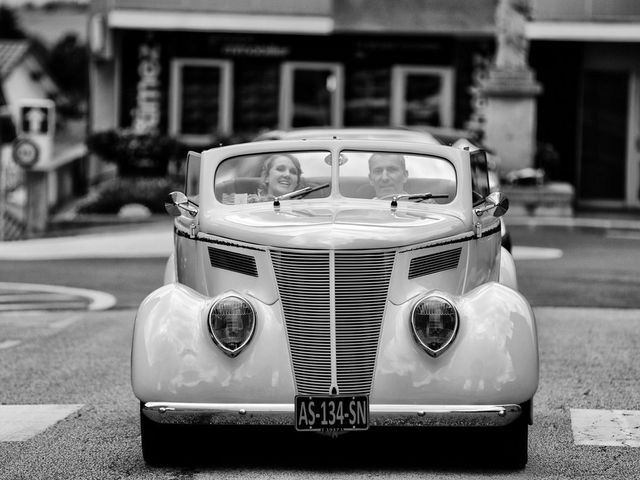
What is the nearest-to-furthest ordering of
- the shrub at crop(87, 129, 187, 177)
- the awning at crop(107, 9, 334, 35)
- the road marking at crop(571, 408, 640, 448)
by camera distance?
1. the road marking at crop(571, 408, 640, 448)
2. the shrub at crop(87, 129, 187, 177)
3. the awning at crop(107, 9, 334, 35)

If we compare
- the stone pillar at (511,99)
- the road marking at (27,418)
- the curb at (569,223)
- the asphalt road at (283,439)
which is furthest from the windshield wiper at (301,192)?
the stone pillar at (511,99)

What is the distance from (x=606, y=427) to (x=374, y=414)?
5.89 feet

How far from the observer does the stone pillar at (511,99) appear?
26562 mm

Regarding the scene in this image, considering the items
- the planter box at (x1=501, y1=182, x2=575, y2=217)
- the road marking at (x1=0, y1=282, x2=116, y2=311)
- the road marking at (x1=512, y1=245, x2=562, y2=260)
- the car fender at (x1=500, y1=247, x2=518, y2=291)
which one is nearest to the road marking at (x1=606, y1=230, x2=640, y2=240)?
the planter box at (x1=501, y1=182, x2=575, y2=217)

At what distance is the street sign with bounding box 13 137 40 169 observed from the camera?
25.5 m

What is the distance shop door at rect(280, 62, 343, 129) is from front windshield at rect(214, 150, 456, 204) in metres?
23.3

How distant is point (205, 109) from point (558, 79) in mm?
7377

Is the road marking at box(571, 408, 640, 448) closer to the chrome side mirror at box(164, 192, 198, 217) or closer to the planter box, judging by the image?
the chrome side mirror at box(164, 192, 198, 217)

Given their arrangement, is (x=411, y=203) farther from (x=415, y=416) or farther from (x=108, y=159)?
(x=108, y=159)

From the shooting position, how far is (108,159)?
29.3m

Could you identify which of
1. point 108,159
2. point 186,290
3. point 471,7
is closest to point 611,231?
point 471,7

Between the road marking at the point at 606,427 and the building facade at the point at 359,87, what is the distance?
22.3 metres

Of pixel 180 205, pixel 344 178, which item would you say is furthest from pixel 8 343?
pixel 344 178

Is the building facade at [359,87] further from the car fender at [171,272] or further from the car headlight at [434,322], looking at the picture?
the car headlight at [434,322]
